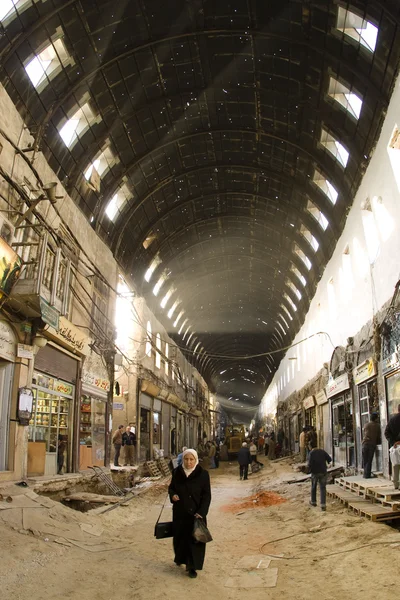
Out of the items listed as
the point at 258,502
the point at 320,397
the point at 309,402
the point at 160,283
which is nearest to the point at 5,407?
the point at 258,502

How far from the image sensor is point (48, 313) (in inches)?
421

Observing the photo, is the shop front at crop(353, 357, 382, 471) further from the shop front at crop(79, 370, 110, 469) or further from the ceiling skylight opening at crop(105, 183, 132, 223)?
the ceiling skylight opening at crop(105, 183, 132, 223)

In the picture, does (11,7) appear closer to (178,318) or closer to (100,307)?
(100,307)

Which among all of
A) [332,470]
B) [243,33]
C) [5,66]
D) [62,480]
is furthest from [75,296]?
[332,470]

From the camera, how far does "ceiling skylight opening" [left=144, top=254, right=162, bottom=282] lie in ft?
79.4

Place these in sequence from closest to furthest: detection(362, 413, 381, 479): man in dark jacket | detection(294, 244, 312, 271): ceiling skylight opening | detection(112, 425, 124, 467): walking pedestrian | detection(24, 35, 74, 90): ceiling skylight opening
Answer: detection(362, 413, 381, 479): man in dark jacket
detection(24, 35, 74, 90): ceiling skylight opening
detection(112, 425, 124, 467): walking pedestrian
detection(294, 244, 312, 271): ceiling skylight opening

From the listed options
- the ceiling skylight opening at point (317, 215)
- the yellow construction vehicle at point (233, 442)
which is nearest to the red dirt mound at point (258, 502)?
the ceiling skylight opening at point (317, 215)

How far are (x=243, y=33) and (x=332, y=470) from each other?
13.2 meters

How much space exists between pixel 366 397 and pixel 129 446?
981 cm

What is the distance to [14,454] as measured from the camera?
10.2m

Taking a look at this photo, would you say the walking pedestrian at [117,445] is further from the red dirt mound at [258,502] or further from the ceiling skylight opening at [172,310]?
the ceiling skylight opening at [172,310]

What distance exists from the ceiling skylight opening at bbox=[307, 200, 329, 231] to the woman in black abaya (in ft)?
46.3

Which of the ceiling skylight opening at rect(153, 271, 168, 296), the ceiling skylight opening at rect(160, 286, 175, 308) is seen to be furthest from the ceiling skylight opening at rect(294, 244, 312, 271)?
the ceiling skylight opening at rect(160, 286, 175, 308)

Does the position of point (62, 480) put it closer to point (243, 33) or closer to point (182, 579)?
point (182, 579)
